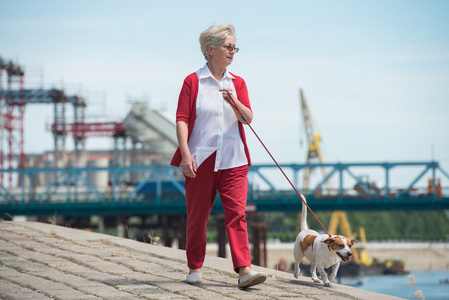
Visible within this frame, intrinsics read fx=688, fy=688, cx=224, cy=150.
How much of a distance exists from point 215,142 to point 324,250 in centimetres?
106

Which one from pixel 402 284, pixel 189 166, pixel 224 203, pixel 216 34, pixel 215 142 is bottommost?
pixel 402 284

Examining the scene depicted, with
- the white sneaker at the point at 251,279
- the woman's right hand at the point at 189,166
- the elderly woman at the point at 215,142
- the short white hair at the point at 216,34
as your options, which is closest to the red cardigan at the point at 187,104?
the elderly woman at the point at 215,142

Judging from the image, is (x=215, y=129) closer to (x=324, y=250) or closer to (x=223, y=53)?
(x=223, y=53)

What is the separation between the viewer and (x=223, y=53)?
4.51 metres

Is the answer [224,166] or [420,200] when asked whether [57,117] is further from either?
[224,166]

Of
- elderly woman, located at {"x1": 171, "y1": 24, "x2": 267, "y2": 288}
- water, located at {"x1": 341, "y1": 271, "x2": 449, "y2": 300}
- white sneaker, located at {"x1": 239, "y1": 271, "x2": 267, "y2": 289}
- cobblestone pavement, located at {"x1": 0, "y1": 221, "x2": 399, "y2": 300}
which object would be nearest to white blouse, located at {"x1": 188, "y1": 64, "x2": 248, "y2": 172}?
→ elderly woman, located at {"x1": 171, "y1": 24, "x2": 267, "y2": 288}

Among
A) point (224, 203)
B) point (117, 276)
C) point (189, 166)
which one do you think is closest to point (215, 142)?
point (189, 166)

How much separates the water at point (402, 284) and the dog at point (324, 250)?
129 ft

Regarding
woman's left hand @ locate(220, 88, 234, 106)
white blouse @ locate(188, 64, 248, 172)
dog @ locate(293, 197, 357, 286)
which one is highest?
woman's left hand @ locate(220, 88, 234, 106)

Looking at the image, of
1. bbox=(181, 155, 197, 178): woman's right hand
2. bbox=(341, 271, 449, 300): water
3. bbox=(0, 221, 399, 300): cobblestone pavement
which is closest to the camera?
bbox=(0, 221, 399, 300): cobblestone pavement

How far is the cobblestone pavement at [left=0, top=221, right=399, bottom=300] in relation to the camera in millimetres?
4199

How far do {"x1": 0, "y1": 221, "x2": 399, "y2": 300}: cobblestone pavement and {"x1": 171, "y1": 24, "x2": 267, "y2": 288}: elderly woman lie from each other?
270 millimetres

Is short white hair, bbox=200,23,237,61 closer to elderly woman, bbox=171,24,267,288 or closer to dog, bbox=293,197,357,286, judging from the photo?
elderly woman, bbox=171,24,267,288

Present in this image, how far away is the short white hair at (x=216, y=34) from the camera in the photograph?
4484 mm
